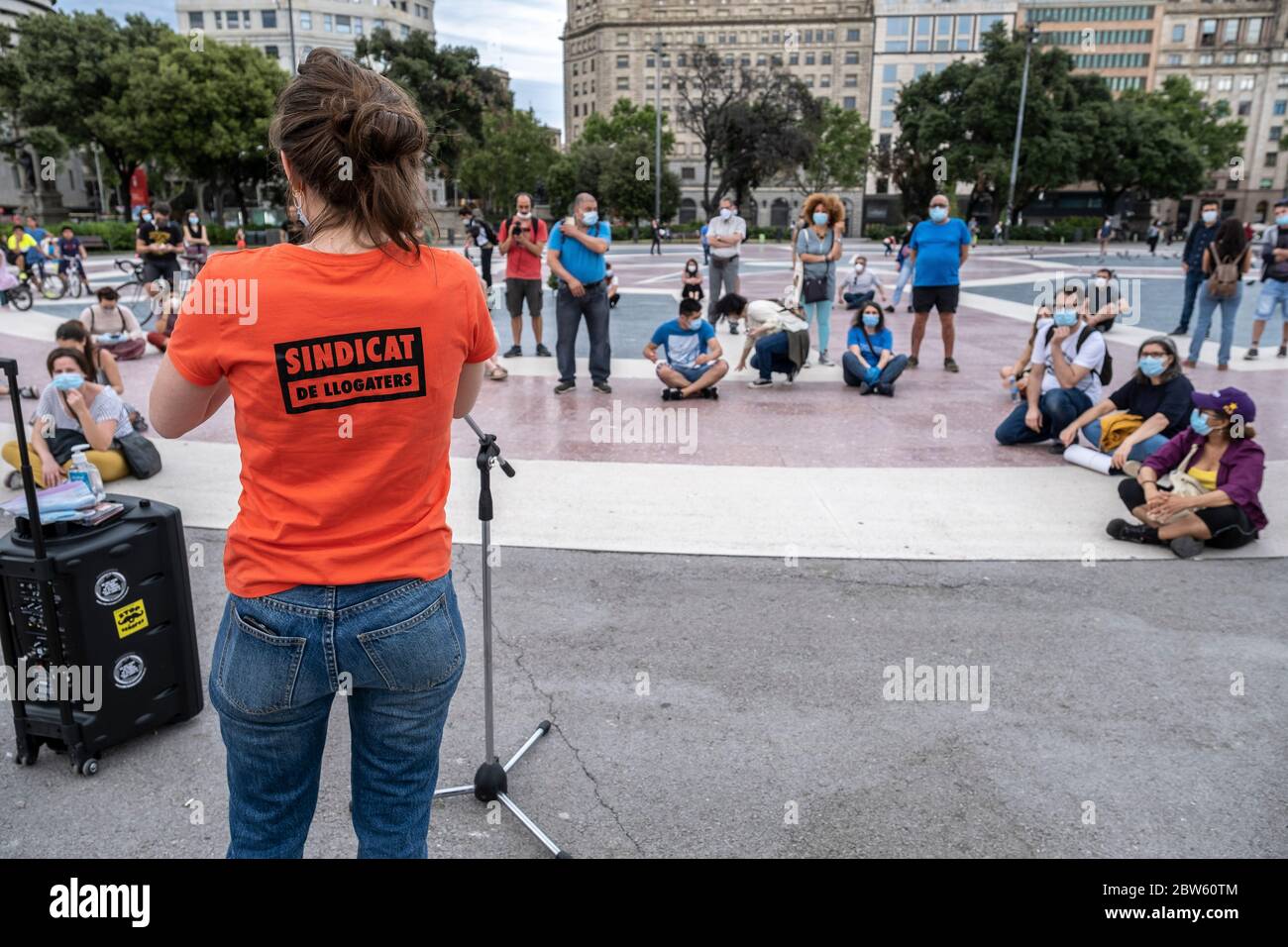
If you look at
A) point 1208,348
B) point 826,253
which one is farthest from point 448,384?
point 1208,348

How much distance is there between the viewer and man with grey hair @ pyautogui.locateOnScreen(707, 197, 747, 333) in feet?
41.0

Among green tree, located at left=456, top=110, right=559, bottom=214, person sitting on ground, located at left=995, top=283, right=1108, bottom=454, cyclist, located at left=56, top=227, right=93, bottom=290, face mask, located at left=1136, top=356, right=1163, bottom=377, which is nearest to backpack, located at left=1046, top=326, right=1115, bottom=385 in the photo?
person sitting on ground, located at left=995, top=283, right=1108, bottom=454

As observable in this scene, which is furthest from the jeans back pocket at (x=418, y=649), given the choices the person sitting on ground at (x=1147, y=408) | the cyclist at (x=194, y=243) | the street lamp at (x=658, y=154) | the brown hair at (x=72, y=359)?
the street lamp at (x=658, y=154)

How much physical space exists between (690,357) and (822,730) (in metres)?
6.21

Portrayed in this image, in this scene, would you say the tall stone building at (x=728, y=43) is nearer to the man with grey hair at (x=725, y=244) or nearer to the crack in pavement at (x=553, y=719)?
the man with grey hair at (x=725, y=244)

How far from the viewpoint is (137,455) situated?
269 inches

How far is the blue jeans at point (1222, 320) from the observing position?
10.7 meters

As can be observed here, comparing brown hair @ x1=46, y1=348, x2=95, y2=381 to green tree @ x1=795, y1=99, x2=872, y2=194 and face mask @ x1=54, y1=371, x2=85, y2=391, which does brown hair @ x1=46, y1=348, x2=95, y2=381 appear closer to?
face mask @ x1=54, y1=371, x2=85, y2=391

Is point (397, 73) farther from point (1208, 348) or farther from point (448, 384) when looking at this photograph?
point (448, 384)

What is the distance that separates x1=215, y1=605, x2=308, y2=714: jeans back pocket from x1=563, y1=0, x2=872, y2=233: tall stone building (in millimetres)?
108380

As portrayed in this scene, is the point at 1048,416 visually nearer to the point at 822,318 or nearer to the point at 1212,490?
the point at 1212,490

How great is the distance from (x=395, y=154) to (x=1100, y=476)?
6595mm

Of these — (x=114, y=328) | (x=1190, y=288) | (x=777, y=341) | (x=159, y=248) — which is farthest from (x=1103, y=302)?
(x=159, y=248)

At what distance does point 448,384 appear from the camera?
1789 mm
